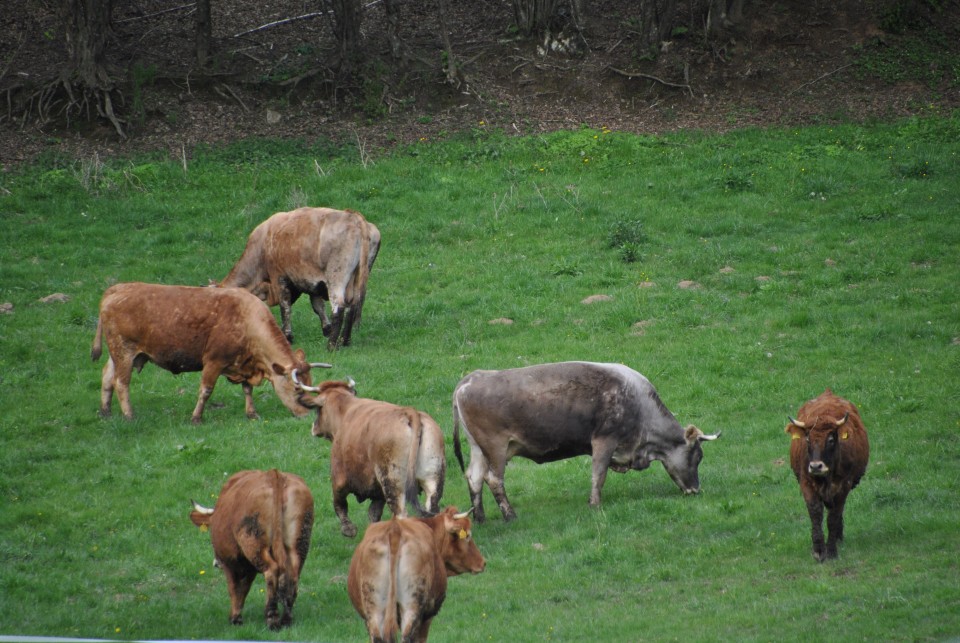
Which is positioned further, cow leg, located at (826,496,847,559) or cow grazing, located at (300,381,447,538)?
cow grazing, located at (300,381,447,538)

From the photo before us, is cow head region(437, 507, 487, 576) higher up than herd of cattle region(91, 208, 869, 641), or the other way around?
cow head region(437, 507, 487, 576)

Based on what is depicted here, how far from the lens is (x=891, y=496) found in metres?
Result: 13.0

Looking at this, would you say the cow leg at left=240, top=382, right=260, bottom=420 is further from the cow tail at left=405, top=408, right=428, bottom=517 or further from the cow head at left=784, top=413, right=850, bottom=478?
the cow head at left=784, top=413, right=850, bottom=478

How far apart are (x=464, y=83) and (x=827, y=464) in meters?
23.3

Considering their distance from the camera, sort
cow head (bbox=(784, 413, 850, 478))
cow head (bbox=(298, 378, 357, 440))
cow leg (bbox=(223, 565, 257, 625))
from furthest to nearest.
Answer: cow head (bbox=(298, 378, 357, 440)) → cow head (bbox=(784, 413, 850, 478)) → cow leg (bbox=(223, 565, 257, 625))

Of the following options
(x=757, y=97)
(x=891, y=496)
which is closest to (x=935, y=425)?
(x=891, y=496)

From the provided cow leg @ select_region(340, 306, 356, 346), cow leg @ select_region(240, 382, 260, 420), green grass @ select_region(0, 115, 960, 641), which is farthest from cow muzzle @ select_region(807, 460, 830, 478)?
cow leg @ select_region(340, 306, 356, 346)

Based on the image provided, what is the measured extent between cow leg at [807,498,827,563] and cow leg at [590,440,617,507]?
2980 mm

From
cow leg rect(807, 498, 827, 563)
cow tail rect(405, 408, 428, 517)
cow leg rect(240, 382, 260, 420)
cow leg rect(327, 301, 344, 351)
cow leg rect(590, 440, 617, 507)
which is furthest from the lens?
cow leg rect(327, 301, 344, 351)

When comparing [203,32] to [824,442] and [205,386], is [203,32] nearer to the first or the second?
[205,386]

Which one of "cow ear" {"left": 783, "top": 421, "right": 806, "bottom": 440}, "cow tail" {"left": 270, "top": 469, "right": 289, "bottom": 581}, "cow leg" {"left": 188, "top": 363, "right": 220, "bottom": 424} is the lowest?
"cow leg" {"left": 188, "top": 363, "right": 220, "bottom": 424}

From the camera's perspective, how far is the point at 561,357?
61.8ft

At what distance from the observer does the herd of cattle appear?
9539mm

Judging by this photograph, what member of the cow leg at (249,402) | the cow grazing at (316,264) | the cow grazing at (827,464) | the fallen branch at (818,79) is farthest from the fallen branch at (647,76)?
the cow grazing at (827,464)
